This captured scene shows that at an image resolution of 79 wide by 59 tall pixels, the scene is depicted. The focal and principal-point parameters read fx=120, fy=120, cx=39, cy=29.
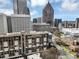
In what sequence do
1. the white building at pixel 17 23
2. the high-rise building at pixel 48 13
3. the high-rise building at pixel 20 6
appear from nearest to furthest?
the white building at pixel 17 23
the high-rise building at pixel 20 6
the high-rise building at pixel 48 13

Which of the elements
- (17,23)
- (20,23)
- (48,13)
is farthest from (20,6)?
(48,13)

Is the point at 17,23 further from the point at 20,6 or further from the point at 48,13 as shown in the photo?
the point at 48,13

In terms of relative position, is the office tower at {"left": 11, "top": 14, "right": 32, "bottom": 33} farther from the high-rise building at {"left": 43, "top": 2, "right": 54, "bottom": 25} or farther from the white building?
the high-rise building at {"left": 43, "top": 2, "right": 54, "bottom": 25}

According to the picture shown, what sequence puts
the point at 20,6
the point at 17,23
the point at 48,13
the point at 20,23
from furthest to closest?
the point at 48,13 → the point at 20,6 → the point at 20,23 → the point at 17,23

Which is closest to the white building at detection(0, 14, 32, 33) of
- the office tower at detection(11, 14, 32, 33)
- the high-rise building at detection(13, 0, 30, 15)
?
the office tower at detection(11, 14, 32, 33)

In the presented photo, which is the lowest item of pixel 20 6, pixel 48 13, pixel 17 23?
pixel 17 23

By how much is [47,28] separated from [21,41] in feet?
35.0

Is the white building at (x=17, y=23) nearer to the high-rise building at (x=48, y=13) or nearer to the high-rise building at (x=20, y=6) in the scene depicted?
the high-rise building at (x=20, y=6)

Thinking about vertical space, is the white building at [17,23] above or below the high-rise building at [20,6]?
below

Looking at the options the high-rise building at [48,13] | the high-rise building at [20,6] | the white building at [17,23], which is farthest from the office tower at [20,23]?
the high-rise building at [48,13]

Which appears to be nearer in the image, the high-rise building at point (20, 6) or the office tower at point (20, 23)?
the office tower at point (20, 23)

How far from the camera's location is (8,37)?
7.99 meters

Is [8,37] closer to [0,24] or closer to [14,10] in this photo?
[0,24]

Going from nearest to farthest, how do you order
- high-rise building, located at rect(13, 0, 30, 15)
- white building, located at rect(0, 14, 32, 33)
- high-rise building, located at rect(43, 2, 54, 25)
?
white building, located at rect(0, 14, 32, 33) < high-rise building, located at rect(13, 0, 30, 15) < high-rise building, located at rect(43, 2, 54, 25)
